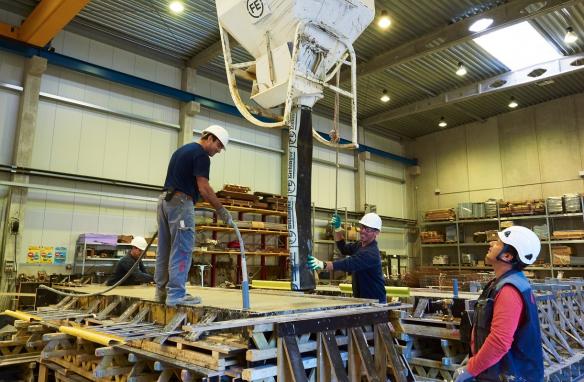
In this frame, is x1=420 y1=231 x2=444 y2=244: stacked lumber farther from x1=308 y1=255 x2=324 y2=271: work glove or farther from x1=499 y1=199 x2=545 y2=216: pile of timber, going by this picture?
x1=308 y1=255 x2=324 y2=271: work glove

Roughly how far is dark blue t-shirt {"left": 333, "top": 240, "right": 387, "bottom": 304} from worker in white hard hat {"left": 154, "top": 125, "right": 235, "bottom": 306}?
150cm

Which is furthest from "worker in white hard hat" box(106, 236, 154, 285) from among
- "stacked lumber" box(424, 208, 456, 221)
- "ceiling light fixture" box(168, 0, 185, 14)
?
"stacked lumber" box(424, 208, 456, 221)

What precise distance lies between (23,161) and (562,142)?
16.4 metres

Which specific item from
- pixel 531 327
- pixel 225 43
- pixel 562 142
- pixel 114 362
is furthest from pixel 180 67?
pixel 562 142

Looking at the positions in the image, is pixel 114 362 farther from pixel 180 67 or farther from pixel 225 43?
pixel 180 67

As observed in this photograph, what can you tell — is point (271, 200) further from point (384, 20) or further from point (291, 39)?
point (291, 39)

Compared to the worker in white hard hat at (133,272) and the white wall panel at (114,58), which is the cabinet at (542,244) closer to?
the white wall panel at (114,58)

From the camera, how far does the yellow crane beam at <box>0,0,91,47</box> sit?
808 cm

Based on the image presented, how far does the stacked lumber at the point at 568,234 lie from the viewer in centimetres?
1347

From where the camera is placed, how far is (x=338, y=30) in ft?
16.0

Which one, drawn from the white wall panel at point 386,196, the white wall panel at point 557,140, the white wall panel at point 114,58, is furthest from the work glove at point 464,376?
the white wall panel at point 557,140

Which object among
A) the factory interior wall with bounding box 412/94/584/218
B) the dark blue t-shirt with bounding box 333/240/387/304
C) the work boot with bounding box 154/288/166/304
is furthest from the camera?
the factory interior wall with bounding box 412/94/584/218

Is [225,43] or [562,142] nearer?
[225,43]

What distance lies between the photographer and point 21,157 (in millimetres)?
9156
